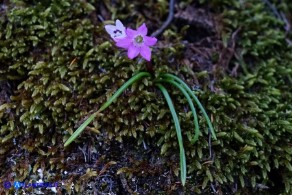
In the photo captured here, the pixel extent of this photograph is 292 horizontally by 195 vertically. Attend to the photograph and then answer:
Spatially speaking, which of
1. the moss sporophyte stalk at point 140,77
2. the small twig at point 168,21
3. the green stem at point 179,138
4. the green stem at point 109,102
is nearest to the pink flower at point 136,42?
the moss sporophyte stalk at point 140,77

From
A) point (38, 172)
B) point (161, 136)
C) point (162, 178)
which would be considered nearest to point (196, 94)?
point (161, 136)

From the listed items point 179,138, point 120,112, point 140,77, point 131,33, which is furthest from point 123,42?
point 179,138

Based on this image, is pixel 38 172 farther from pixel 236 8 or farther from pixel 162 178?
pixel 236 8

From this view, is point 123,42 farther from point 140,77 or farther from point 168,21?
point 168,21

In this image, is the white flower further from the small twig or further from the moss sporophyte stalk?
the small twig

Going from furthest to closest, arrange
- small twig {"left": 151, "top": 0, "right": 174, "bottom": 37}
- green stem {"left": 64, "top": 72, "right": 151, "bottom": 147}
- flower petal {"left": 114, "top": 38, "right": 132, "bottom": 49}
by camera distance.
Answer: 1. small twig {"left": 151, "top": 0, "right": 174, "bottom": 37}
2. flower petal {"left": 114, "top": 38, "right": 132, "bottom": 49}
3. green stem {"left": 64, "top": 72, "right": 151, "bottom": 147}

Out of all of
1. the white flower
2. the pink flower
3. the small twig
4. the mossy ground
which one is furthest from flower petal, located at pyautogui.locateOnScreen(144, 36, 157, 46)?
the small twig

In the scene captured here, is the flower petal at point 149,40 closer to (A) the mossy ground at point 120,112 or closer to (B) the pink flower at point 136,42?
(B) the pink flower at point 136,42

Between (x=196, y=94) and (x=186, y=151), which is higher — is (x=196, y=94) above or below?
above
